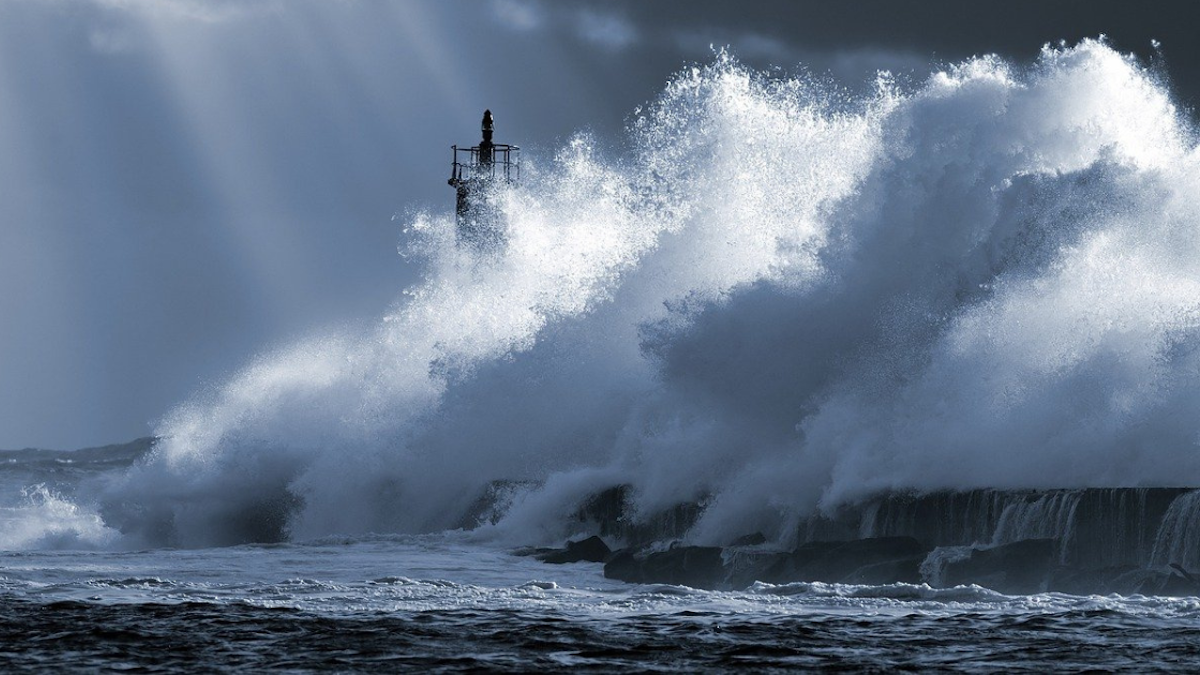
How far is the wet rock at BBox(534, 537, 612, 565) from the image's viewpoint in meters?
16.6

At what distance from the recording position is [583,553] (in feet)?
54.8

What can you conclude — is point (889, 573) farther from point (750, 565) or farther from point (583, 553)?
point (583, 553)

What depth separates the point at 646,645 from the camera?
9.73m

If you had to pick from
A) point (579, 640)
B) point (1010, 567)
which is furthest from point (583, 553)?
point (579, 640)

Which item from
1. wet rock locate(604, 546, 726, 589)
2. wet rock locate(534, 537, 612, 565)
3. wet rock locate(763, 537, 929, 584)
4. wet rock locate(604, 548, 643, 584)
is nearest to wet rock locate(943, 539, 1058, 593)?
wet rock locate(763, 537, 929, 584)

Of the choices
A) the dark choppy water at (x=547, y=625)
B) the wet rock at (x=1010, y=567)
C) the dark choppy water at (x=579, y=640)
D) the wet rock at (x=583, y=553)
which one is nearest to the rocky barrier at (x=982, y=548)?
the wet rock at (x=1010, y=567)

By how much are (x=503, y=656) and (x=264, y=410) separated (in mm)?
17277

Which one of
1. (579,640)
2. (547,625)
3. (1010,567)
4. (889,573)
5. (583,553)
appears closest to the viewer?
(579,640)

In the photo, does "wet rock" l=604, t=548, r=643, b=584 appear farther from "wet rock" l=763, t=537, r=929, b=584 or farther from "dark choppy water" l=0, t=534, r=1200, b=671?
"wet rock" l=763, t=537, r=929, b=584

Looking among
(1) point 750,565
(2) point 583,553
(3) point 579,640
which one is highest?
(2) point 583,553

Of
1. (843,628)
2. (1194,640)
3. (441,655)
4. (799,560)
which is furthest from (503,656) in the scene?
(799,560)

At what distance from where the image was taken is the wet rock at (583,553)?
16609 mm

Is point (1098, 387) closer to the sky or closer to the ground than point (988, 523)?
closer to the sky

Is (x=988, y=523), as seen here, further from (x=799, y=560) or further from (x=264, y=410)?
(x=264, y=410)
